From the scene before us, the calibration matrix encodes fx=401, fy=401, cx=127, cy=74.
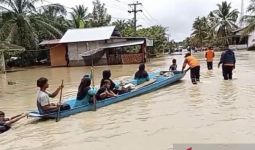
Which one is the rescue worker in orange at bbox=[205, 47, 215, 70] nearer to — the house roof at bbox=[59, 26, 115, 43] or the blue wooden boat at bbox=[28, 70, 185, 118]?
the blue wooden boat at bbox=[28, 70, 185, 118]

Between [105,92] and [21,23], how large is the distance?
25.3 metres

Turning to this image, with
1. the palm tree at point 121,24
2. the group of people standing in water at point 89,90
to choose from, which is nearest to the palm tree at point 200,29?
the palm tree at point 121,24

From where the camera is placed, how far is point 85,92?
11172mm

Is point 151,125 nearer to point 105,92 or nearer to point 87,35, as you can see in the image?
point 105,92

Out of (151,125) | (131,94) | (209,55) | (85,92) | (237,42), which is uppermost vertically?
(237,42)

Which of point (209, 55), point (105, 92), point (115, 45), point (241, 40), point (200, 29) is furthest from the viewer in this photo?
point (200, 29)

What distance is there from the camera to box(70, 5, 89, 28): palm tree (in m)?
43.3

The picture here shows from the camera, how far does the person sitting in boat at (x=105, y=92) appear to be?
11800 millimetres

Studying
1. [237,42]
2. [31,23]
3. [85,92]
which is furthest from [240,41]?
[85,92]

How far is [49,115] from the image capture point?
10266mm

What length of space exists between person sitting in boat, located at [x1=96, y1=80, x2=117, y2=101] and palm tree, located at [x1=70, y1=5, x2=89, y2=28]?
101ft

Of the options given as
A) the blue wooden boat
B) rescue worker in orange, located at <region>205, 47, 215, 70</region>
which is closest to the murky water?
the blue wooden boat

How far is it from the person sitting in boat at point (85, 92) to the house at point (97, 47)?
75.4 ft

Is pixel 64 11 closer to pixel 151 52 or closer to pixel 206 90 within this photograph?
pixel 151 52
